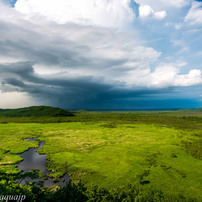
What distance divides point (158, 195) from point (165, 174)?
25.5ft

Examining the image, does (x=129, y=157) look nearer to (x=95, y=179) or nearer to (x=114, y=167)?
(x=114, y=167)

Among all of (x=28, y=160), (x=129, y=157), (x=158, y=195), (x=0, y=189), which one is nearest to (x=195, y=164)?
(x=129, y=157)

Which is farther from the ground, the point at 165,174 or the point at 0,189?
the point at 0,189

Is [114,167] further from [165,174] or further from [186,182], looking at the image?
[186,182]

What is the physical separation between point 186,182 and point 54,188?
74.7 ft

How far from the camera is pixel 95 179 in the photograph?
25344 mm

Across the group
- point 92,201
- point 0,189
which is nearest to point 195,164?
point 92,201

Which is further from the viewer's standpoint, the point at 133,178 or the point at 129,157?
the point at 129,157

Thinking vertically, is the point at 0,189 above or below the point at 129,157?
above

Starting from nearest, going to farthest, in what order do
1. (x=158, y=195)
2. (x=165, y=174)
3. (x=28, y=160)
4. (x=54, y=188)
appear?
(x=158, y=195) < (x=54, y=188) < (x=165, y=174) < (x=28, y=160)

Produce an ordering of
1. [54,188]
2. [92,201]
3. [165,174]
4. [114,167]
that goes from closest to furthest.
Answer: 1. [92,201]
2. [54,188]
3. [165,174]
4. [114,167]

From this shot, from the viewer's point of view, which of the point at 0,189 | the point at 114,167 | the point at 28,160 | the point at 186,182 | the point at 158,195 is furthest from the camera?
the point at 28,160

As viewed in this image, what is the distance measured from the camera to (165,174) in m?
27.2

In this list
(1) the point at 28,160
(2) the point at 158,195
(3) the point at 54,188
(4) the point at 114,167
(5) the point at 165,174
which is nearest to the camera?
(2) the point at 158,195
